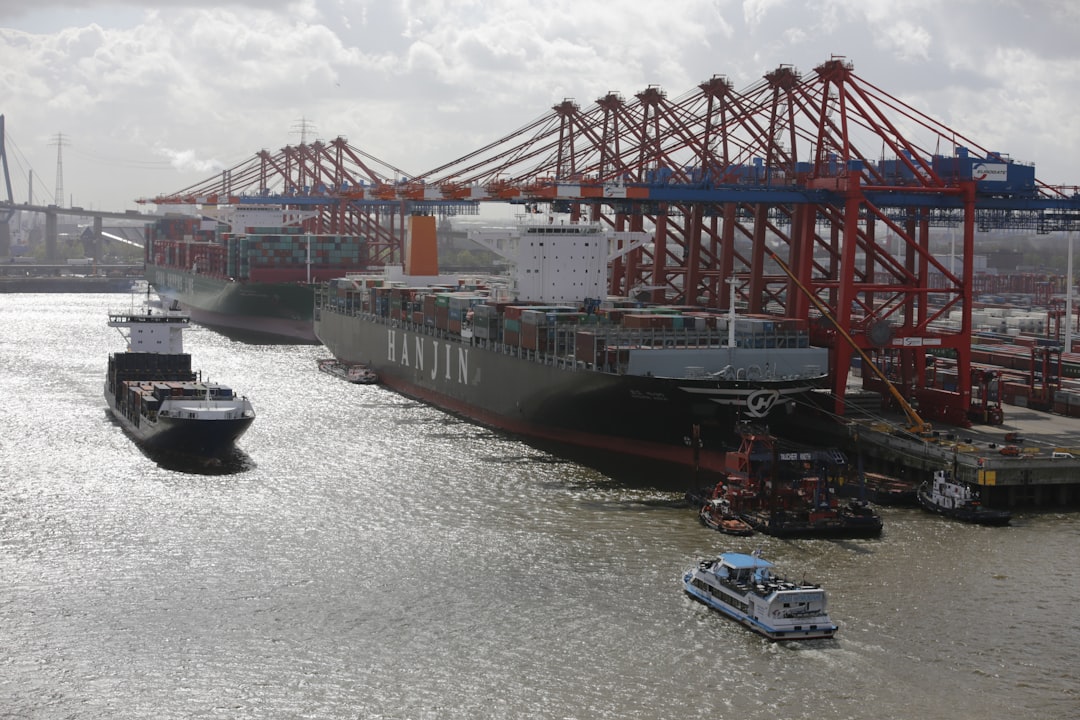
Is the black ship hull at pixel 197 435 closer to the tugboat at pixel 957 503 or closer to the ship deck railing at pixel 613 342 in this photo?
the ship deck railing at pixel 613 342

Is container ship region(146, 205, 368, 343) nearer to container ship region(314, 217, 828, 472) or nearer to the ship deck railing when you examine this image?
container ship region(314, 217, 828, 472)

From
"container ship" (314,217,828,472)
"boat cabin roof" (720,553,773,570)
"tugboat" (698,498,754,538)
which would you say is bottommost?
"tugboat" (698,498,754,538)

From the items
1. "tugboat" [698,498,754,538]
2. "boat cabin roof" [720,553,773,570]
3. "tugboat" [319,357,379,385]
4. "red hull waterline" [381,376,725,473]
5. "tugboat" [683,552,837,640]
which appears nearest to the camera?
"tugboat" [683,552,837,640]

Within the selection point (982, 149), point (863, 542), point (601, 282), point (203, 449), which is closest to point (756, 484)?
point (863, 542)

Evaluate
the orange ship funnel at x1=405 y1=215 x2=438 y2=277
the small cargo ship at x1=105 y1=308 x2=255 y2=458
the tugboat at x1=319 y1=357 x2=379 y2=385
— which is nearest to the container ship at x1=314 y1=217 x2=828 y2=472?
the tugboat at x1=319 y1=357 x2=379 y2=385

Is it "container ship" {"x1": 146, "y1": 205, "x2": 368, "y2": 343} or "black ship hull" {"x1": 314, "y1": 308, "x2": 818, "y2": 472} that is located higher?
"container ship" {"x1": 146, "y1": 205, "x2": 368, "y2": 343}

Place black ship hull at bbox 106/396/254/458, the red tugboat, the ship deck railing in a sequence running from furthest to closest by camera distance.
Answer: the ship deck railing, black ship hull at bbox 106/396/254/458, the red tugboat

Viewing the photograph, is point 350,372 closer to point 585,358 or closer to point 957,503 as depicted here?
point 585,358

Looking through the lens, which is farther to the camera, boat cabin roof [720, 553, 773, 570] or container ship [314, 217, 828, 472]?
container ship [314, 217, 828, 472]

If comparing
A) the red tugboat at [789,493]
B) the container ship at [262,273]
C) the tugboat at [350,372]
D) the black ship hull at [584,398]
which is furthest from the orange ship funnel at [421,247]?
the red tugboat at [789,493]
